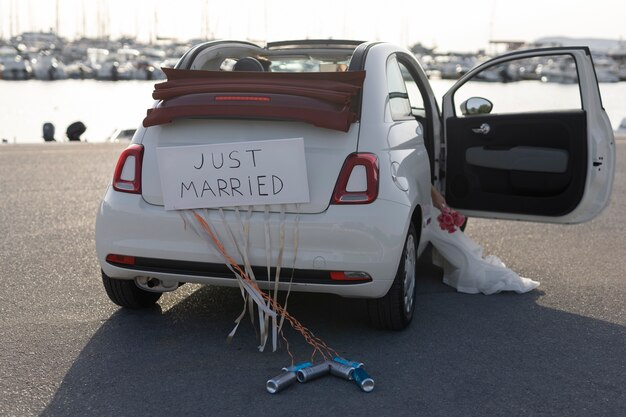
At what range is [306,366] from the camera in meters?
4.32

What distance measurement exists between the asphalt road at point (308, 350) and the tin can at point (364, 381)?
0.04 m

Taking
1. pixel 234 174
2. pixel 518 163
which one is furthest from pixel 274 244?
pixel 518 163

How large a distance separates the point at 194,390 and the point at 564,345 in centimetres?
215

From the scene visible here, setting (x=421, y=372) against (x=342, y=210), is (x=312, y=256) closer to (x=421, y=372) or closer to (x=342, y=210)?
(x=342, y=210)

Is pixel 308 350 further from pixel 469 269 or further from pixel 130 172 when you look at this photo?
pixel 469 269

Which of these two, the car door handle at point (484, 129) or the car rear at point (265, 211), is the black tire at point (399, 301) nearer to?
the car rear at point (265, 211)

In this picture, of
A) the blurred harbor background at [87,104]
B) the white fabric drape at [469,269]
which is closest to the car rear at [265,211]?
the white fabric drape at [469,269]

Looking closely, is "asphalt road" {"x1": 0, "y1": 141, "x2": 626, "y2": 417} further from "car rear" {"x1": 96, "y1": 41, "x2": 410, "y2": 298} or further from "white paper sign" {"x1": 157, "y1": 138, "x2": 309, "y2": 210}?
"white paper sign" {"x1": 157, "y1": 138, "x2": 309, "y2": 210}

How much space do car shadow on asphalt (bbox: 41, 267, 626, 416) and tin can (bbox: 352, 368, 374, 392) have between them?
0.13 feet

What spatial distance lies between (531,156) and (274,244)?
2494 millimetres

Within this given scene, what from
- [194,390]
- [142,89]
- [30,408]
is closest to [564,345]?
[194,390]

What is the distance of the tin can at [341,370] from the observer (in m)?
4.28

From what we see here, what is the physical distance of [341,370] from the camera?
431 cm

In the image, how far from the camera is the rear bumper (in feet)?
14.9
